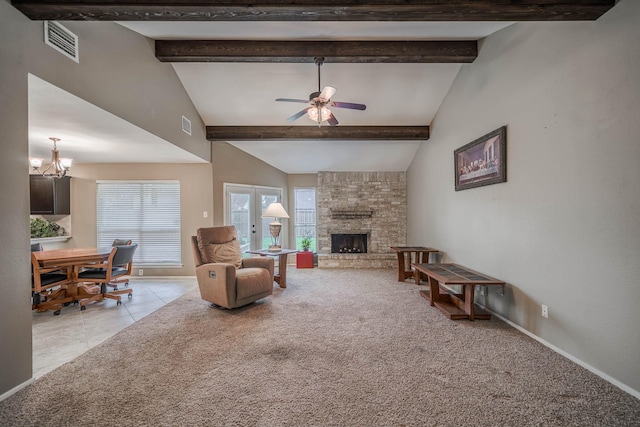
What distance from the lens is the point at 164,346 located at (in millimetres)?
2719

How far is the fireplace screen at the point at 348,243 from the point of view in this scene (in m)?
7.12

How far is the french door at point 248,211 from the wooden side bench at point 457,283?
3.84 metres

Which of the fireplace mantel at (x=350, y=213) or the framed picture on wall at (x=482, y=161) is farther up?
the framed picture on wall at (x=482, y=161)

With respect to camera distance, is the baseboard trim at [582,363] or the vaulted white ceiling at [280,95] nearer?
the baseboard trim at [582,363]

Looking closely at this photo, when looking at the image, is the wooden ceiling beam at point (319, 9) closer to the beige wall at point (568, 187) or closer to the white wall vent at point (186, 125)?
the beige wall at point (568, 187)

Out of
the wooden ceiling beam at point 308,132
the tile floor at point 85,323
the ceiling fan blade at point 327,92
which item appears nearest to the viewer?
the tile floor at point 85,323

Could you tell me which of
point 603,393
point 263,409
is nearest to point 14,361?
point 263,409

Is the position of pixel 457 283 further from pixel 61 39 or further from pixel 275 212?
pixel 61 39

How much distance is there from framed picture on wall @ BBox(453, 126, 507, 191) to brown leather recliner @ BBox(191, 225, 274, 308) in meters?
3.05

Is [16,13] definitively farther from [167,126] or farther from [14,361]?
[14,361]

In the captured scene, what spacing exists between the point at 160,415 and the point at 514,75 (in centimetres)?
428

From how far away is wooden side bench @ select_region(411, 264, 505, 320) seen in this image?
322 cm

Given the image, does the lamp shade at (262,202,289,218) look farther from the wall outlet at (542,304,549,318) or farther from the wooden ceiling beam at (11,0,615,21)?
the wall outlet at (542,304,549,318)

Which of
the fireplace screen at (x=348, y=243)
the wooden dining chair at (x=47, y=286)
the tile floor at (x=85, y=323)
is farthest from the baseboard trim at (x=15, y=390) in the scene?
the fireplace screen at (x=348, y=243)
